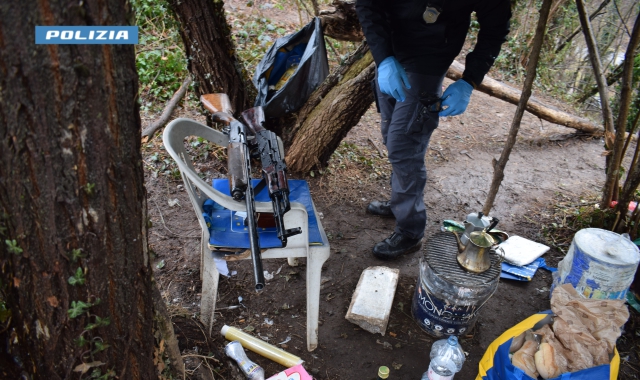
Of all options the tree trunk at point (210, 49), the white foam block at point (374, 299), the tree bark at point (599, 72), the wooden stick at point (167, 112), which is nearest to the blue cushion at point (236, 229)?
the white foam block at point (374, 299)

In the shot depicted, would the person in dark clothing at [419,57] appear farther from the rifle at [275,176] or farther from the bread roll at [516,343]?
the bread roll at [516,343]

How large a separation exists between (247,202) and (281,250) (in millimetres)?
351

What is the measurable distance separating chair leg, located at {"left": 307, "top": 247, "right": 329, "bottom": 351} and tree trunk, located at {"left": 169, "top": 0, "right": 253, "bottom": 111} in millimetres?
1917

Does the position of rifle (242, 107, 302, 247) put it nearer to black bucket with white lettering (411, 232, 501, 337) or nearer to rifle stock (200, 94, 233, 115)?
rifle stock (200, 94, 233, 115)

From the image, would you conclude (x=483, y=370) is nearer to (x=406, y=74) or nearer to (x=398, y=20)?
(x=406, y=74)

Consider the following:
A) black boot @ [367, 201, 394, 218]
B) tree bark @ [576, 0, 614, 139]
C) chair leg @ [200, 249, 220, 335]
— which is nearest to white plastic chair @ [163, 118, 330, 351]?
chair leg @ [200, 249, 220, 335]

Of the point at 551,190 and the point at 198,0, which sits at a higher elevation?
the point at 198,0

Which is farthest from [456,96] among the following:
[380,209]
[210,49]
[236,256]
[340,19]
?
[210,49]

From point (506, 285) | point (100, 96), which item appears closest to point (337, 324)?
point (506, 285)

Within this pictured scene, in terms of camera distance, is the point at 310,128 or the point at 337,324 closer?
the point at 337,324

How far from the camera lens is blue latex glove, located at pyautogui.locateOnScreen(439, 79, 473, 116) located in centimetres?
264

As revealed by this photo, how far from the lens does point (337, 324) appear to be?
2.51 m

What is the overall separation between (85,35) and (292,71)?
8.71 feet

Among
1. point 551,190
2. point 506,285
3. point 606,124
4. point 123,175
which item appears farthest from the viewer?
point 551,190
